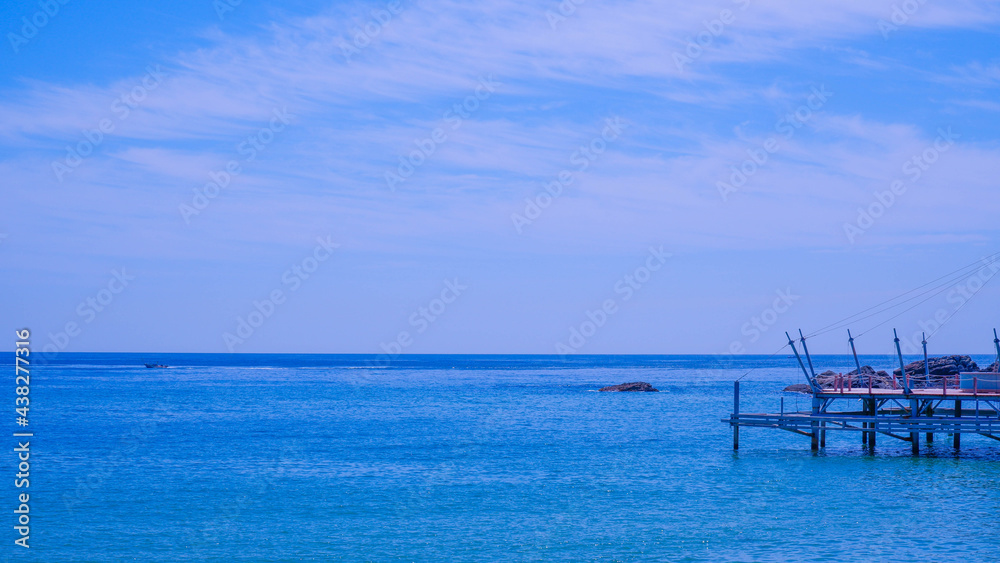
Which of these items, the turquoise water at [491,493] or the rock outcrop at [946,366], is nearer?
the turquoise water at [491,493]

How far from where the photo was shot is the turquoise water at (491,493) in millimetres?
29016

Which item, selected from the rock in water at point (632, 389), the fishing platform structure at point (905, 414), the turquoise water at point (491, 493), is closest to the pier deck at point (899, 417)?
the fishing platform structure at point (905, 414)

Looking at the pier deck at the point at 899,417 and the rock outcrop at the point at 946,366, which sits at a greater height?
the rock outcrop at the point at 946,366

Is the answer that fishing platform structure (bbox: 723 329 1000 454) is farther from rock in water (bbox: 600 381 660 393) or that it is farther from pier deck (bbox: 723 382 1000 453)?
rock in water (bbox: 600 381 660 393)

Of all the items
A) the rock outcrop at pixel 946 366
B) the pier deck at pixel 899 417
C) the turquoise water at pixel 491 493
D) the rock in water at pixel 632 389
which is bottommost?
the turquoise water at pixel 491 493

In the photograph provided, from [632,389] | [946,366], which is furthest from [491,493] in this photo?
[632,389]

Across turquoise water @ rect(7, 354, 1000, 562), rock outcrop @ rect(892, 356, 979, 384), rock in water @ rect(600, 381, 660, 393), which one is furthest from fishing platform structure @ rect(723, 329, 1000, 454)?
rock in water @ rect(600, 381, 660, 393)

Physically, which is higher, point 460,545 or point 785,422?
point 785,422

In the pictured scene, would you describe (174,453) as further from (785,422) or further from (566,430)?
(785,422)

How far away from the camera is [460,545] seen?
96.8 ft

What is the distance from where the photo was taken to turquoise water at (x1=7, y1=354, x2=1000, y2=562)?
29.0 metres

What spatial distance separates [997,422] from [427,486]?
27.6 meters

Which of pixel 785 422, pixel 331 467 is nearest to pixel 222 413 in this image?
pixel 331 467

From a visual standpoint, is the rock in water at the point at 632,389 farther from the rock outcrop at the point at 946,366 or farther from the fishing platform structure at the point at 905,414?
the fishing platform structure at the point at 905,414
